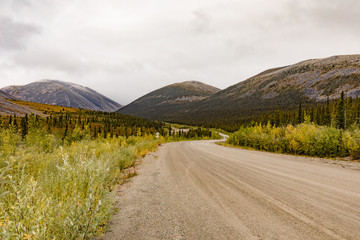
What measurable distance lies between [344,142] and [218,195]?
35.7 feet

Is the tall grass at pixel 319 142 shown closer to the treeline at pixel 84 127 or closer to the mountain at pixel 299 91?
the treeline at pixel 84 127

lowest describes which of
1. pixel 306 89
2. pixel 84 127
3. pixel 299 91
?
pixel 84 127

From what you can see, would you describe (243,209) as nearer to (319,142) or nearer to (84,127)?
(319,142)

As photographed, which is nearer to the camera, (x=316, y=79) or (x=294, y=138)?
(x=294, y=138)

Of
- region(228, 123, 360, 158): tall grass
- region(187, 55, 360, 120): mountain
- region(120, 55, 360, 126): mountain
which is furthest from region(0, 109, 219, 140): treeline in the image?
region(187, 55, 360, 120): mountain

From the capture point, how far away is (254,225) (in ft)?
10.8

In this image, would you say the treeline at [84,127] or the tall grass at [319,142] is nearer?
the tall grass at [319,142]

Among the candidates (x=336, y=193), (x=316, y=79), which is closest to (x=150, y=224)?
(x=336, y=193)

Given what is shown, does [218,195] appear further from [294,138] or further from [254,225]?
[294,138]

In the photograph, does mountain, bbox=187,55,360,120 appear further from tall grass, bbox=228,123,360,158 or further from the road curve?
the road curve

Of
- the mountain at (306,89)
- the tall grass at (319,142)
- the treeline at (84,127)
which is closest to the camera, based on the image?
the tall grass at (319,142)

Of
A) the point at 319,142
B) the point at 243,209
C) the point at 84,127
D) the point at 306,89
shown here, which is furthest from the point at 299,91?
the point at 243,209

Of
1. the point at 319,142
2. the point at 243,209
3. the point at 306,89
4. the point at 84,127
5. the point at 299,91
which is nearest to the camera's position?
the point at 243,209

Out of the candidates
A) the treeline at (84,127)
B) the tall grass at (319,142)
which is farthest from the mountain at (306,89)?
the tall grass at (319,142)
